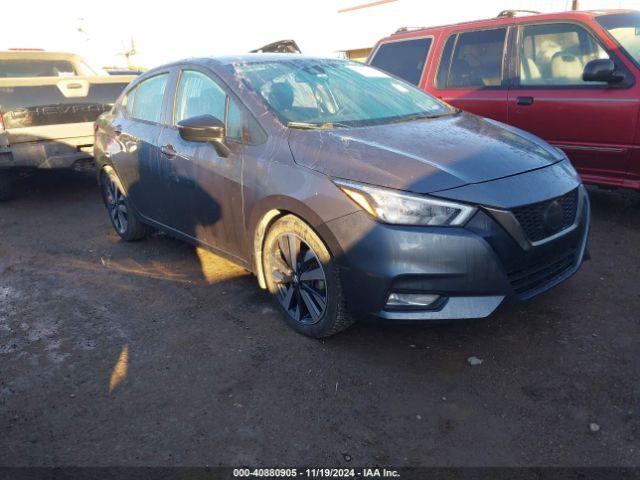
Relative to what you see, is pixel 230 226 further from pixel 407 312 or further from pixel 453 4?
pixel 453 4

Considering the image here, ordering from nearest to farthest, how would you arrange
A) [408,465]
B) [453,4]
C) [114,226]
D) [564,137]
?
[408,465]
[564,137]
[114,226]
[453,4]

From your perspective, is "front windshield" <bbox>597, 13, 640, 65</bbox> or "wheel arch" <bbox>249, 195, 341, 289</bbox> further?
"front windshield" <bbox>597, 13, 640, 65</bbox>

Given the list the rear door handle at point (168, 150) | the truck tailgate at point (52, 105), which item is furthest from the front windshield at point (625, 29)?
the truck tailgate at point (52, 105)

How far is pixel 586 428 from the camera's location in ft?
7.60

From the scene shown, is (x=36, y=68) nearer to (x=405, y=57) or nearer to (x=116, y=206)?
(x=116, y=206)

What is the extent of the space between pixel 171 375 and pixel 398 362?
1.25 meters

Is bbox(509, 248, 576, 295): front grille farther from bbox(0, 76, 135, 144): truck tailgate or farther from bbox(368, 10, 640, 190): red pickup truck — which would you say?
bbox(0, 76, 135, 144): truck tailgate

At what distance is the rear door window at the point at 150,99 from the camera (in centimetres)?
423

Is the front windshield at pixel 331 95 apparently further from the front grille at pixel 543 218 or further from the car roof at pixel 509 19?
the car roof at pixel 509 19

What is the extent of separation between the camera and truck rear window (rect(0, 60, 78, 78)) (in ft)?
25.1

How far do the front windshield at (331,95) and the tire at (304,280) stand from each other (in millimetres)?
683

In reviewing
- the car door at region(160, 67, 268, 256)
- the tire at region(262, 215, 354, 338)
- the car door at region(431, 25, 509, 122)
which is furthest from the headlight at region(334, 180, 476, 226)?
the car door at region(431, 25, 509, 122)

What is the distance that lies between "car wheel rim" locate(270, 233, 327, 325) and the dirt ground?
17cm

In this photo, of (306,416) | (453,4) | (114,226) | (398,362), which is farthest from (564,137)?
(453,4)
